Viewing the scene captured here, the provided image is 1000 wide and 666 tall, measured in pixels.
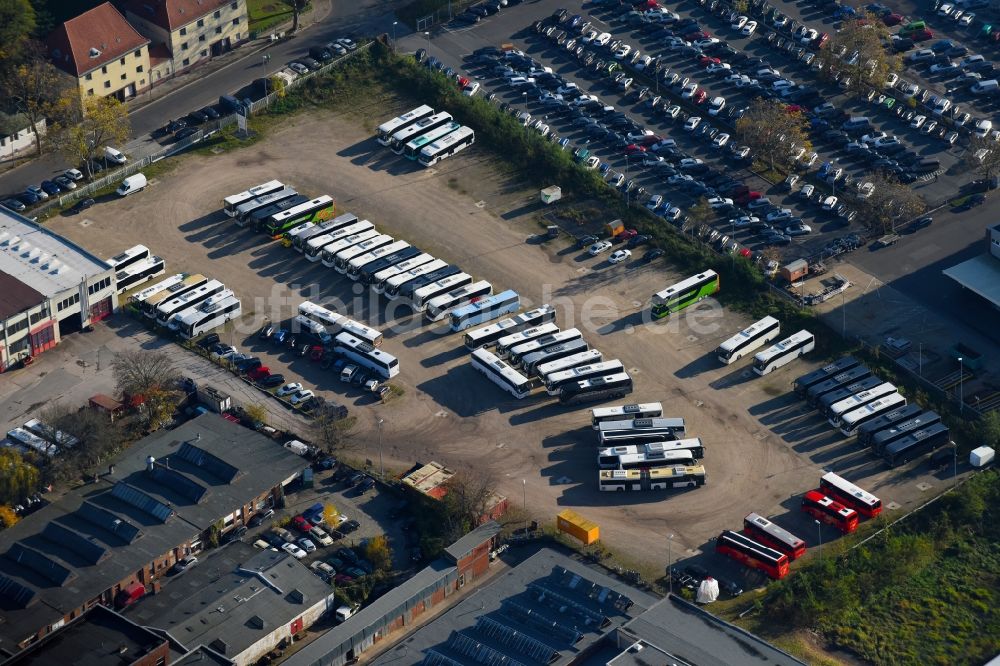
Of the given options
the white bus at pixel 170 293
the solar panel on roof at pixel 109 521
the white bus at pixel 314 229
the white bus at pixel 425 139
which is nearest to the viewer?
the solar panel on roof at pixel 109 521

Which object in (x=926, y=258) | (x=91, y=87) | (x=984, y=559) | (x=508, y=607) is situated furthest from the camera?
(x=91, y=87)

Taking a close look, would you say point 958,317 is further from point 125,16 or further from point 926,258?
point 125,16

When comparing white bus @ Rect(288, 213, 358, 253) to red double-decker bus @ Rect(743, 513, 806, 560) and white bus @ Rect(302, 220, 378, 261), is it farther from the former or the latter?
red double-decker bus @ Rect(743, 513, 806, 560)

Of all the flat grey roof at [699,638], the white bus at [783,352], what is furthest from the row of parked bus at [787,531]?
the white bus at [783,352]

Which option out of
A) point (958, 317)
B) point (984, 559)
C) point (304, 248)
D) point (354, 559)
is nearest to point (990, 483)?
point (984, 559)

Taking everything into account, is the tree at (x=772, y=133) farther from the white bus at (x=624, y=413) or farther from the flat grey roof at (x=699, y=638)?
the flat grey roof at (x=699, y=638)

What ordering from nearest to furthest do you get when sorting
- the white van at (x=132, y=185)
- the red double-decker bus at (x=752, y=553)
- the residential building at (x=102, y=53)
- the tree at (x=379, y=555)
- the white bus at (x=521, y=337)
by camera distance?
1. the red double-decker bus at (x=752, y=553)
2. the tree at (x=379, y=555)
3. the white bus at (x=521, y=337)
4. the white van at (x=132, y=185)
5. the residential building at (x=102, y=53)

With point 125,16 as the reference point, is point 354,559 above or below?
below
